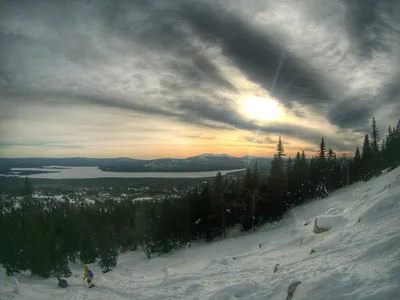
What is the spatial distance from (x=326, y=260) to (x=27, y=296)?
601 inches

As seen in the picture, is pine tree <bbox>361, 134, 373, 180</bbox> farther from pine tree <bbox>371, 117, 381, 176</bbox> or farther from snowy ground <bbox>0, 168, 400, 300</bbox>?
snowy ground <bbox>0, 168, 400, 300</bbox>

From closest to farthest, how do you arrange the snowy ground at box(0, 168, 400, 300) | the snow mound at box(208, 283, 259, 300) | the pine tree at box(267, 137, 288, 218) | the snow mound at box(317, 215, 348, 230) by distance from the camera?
the snowy ground at box(0, 168, 400, 300)
the snow mound at box(208, 283, 259, 300)
the snow mound at box(317, 215, 348, 230)
the pine tree at box(267, 137, 288, 218)

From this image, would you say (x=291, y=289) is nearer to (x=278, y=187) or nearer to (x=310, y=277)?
(x=310, y=277)

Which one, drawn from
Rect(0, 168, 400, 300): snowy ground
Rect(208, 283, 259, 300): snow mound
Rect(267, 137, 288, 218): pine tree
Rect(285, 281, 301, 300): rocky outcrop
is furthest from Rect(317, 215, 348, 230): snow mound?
Rect(267, 137, 288, 218): pine tree

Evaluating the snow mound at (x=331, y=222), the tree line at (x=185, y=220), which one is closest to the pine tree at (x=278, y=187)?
the tree line at (x=185, y=220)

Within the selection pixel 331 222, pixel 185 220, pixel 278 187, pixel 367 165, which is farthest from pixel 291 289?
pixel 367 165

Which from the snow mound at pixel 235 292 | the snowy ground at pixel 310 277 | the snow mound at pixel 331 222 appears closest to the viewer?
the snowy ground at pixel 310 277

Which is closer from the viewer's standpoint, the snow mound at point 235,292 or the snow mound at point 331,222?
the snow mound at point 235,292

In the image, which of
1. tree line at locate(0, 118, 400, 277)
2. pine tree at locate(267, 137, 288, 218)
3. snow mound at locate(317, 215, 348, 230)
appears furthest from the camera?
pine tree at locate(267, 137, 288, 218)

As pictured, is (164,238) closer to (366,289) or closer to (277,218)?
(277,218)

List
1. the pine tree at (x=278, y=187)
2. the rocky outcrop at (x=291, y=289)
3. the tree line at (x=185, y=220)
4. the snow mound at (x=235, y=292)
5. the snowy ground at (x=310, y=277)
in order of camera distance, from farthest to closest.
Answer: the pine tree at (x=278, y=187) → the tree line at (x=185, y=220) → the snow mound at (x=235, y=292) → the rocky outcrop at (x=291, y=289) → the snowy ground at (x=310, y=277)

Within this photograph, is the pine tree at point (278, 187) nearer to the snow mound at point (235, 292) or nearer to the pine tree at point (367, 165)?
the pine tree at point (367, 165)

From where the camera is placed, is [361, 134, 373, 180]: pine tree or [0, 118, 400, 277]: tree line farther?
[361, 134, 373, 180]: pine tree

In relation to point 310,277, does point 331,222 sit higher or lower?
lower
